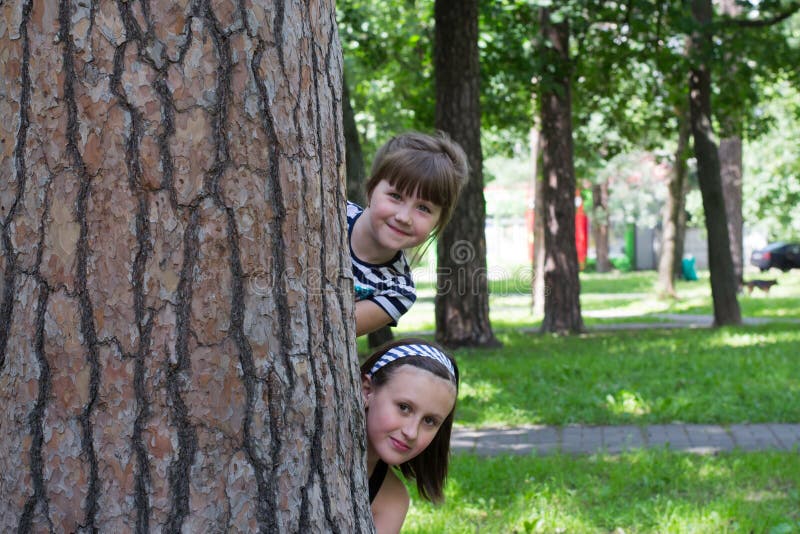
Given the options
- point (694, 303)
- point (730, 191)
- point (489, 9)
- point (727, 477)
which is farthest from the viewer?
point (730, 191)

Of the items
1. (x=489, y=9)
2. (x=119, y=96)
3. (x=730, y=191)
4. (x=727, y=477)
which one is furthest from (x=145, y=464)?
(x=730, y=191)

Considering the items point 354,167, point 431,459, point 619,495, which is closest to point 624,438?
point 619,495

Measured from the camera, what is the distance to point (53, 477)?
2.03 m

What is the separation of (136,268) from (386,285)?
130cm

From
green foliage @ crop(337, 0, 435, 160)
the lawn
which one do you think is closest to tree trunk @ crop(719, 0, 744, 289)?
green foliage @ crop(337, 0, 435, 160)

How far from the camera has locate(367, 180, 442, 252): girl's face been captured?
10.6 ft

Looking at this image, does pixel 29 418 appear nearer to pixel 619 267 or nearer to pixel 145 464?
pixel 145 464

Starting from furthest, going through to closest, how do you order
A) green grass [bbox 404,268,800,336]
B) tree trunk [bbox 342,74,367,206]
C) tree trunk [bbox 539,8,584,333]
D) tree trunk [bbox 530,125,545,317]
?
1. tree trunk [bbox 530,125,545,317]
2. green grass [bbox 404,268,800,336]
3. tree trunk [bbox 539,8,584,333]
4. tree trunk [bbox 342,74,367,206]

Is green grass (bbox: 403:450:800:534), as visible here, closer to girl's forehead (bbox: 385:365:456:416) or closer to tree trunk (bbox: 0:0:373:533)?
girl's forehead (bbox: 385:365:456:416)

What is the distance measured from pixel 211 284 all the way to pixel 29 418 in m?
0.47

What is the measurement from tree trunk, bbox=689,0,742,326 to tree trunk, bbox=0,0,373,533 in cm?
1302

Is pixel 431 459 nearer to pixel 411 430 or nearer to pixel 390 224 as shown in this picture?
pixel 411 430

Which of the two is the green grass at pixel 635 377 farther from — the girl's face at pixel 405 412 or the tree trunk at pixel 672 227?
the tree trunk at pixel 672 227

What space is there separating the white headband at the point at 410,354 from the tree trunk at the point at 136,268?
0.86m
